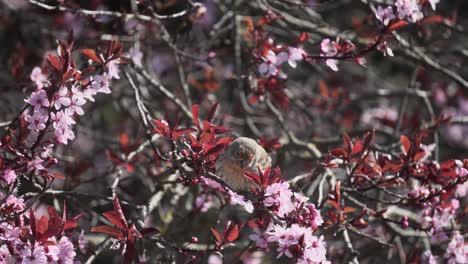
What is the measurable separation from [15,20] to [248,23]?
7.10ft

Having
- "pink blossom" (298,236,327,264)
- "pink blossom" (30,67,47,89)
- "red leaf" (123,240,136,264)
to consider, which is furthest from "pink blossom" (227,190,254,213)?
"pink blossom" (30,67,47,89)

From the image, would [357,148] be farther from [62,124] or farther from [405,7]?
[62,124]

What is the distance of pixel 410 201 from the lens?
2.68m

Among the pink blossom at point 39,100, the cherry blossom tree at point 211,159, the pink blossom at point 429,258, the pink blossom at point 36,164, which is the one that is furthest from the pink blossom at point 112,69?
the pink blossom at point 429,258

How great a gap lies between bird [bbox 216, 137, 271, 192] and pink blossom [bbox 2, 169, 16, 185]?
832 millimetres

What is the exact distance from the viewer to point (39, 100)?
239 centimetres

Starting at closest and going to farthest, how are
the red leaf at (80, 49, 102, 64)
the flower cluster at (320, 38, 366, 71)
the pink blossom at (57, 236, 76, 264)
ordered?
the pink blossom at (57, 236, 76, 264), the red leaf at (80, 49, 102, 64), the flower cluster at (320, 38, 366, 71)

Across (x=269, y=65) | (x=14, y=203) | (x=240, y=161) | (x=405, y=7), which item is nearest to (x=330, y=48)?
(x=269, y=65)

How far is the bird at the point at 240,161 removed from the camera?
2.55 metres

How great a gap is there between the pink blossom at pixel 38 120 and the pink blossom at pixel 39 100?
28 mm

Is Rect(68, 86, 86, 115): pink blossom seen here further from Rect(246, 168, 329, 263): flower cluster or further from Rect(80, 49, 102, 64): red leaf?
Rect(246, 168, 329, 263): flower cluster

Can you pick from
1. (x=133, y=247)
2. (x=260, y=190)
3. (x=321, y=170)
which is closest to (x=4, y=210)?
(x=133, y=247)

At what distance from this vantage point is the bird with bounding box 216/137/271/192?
255 cm

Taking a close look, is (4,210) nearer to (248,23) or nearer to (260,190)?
(260,190)
